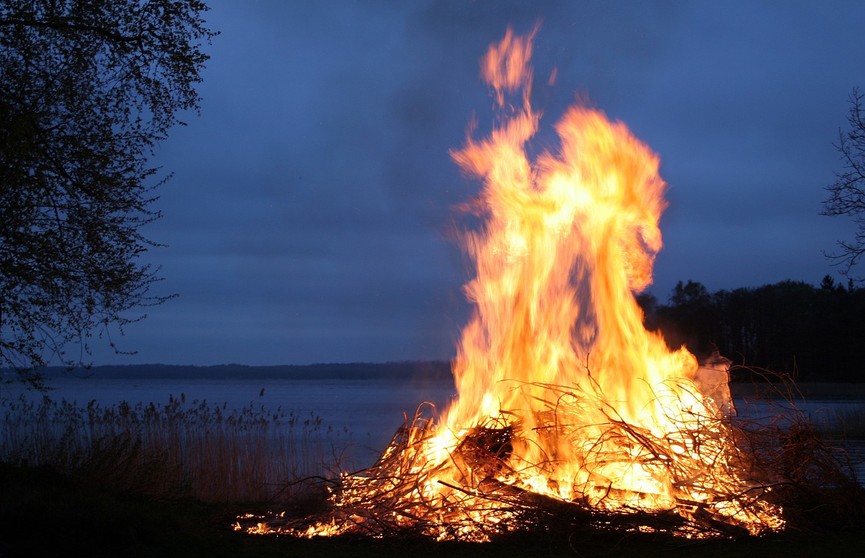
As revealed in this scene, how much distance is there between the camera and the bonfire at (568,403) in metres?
7.03

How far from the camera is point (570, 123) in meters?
9.18

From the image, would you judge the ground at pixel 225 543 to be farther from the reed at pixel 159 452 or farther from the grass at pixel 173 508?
the reed at pixel 159 452

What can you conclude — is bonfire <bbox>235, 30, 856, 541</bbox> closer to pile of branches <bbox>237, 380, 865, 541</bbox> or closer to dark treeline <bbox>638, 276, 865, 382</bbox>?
pile of branches <bbox>237, 380, 865, 541</bbox>

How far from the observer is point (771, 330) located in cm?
3819

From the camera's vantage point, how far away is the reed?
9.92m

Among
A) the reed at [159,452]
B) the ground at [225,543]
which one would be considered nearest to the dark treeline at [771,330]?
the reed at [159,452]

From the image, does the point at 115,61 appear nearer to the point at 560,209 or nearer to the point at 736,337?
the point at 560,209

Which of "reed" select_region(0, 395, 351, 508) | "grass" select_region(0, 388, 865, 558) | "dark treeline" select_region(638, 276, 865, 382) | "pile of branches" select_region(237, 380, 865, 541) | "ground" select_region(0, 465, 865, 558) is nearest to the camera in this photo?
"ground" select_region(0, 465, 865, 558)

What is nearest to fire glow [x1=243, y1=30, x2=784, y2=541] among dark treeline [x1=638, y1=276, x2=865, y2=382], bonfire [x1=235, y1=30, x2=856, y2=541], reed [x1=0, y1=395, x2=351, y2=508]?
bonfire [x1=235, y1=30, x2=856, y2=541]

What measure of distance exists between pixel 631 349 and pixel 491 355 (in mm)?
1562

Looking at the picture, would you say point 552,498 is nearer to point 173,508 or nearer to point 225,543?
point 225,543

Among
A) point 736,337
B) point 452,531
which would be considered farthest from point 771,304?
point 452,531

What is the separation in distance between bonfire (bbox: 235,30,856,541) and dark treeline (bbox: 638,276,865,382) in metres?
22.5

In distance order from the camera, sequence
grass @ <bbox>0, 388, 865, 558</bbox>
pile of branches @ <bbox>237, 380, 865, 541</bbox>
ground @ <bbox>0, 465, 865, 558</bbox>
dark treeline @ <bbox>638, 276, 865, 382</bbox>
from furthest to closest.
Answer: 1. dark treeline @ <bbox>638, 276, 865, 382</bbox>
2. pile of branches @ <bbox>237, 380, 865, 541</bbox>
3. grass @ <bbox>0, 388, 865, 558</bbox>
4. ground @ <bbox>0, 465, 865, 558</bbox>
